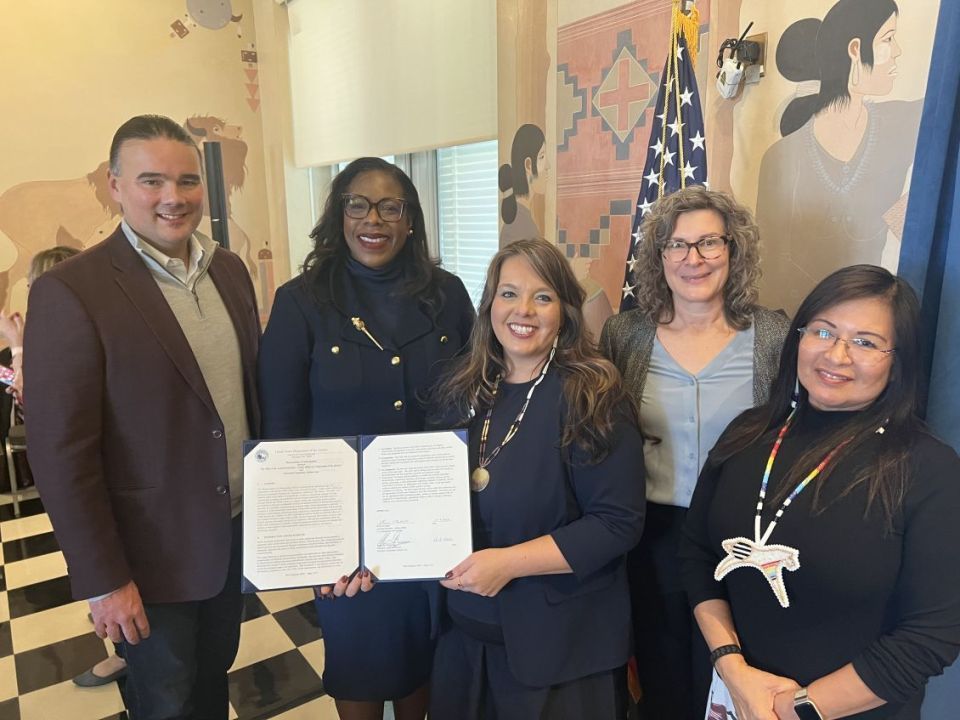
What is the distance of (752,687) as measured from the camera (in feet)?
4.05

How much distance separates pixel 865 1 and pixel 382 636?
212 centimetres

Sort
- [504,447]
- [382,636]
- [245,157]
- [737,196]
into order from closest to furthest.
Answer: [504,447] → [382,636] → [737,196] → [245,157]

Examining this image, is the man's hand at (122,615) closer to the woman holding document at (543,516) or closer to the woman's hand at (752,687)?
the woman holding document at (543,516)

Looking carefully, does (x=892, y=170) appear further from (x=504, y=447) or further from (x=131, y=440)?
(x=131, y=440)

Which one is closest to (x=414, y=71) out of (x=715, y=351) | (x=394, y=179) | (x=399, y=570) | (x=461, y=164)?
(x=461, y=164)

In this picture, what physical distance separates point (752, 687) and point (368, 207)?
1410 millimetres

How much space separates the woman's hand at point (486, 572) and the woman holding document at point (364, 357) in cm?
40

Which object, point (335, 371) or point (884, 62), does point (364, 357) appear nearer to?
point (335, 371)

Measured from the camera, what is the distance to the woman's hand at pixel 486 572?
53.2 inches

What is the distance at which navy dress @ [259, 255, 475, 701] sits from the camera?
1703 mm

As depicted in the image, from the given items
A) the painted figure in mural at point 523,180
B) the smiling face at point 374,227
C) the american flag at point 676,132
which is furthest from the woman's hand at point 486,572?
the painted figure in mural at point 523,180

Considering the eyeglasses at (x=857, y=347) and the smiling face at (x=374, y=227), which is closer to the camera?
the eyeglasses at (x=857, y=347)

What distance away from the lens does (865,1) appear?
1717mm

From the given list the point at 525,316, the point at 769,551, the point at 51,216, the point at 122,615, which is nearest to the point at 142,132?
the point at 525,316
